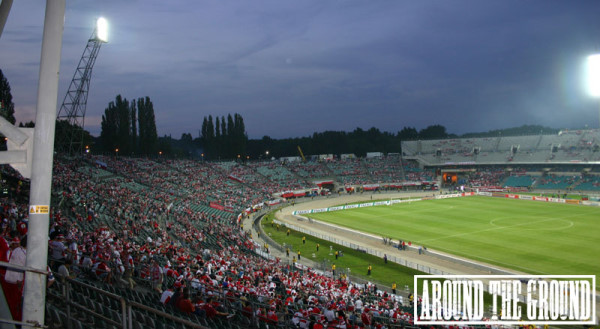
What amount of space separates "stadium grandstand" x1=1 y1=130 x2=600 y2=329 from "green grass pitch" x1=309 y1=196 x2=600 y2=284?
1378 centimetres

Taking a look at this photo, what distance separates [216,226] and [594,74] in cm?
2950

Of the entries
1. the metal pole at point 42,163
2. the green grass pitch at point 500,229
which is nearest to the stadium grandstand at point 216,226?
the metal pole at point 42,163

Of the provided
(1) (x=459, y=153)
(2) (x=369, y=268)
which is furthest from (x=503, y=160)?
(2) (x=369, y=268)

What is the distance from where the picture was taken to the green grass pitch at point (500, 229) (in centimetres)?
3331

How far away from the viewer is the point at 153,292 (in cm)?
1166

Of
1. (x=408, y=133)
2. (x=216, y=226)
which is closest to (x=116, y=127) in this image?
(x=216, y=226)

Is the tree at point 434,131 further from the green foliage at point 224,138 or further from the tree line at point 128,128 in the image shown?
the tree line at point 128,128

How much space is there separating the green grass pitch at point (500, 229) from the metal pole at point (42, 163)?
33.9 m

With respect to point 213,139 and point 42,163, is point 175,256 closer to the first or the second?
point 42,163

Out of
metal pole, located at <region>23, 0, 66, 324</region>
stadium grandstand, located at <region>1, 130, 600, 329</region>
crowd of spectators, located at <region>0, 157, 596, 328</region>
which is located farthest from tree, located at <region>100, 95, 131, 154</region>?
metal pole, located at <region>23, 0, 66, 324</region>

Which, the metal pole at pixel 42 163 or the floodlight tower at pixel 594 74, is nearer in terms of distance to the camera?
the metal pole at pixel 42 163

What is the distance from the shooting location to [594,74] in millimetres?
19188

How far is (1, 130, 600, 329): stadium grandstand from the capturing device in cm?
964

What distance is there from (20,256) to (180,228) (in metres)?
25.1
